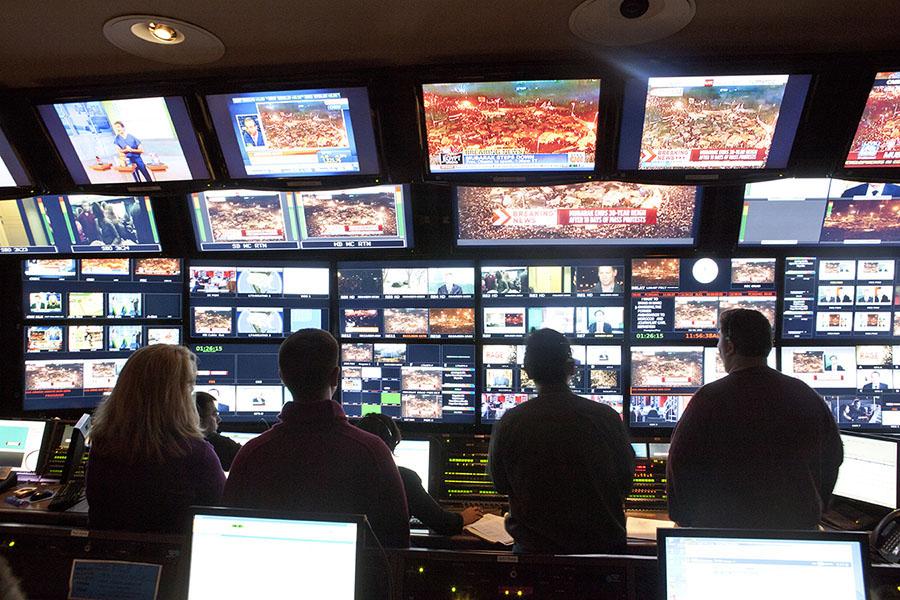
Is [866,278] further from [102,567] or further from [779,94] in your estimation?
[102,567]

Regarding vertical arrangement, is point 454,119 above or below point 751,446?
above

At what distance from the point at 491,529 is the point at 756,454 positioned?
3.58 feet

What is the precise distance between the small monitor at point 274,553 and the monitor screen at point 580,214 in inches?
77.4

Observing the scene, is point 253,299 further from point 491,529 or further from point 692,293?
point 692,293

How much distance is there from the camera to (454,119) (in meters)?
2.29

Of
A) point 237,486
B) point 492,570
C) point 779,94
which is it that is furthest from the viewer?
point 779,94

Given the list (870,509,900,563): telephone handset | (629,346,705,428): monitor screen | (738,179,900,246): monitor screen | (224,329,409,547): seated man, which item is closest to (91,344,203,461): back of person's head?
(224,329,409,547): seated man

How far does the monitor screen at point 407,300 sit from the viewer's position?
303 centimetres

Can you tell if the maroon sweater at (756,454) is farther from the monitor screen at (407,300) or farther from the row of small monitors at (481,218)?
the monitor screen at (407,300)

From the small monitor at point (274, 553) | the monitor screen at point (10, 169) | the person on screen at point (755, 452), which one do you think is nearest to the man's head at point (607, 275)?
the person on screen at point (755, 452)

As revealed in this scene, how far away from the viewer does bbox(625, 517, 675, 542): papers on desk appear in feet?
7.71

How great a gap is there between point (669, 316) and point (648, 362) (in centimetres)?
25

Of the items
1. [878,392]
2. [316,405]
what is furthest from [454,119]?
[878,392]

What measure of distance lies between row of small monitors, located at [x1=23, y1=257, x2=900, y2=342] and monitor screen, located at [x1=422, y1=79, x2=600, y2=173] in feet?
2.44
